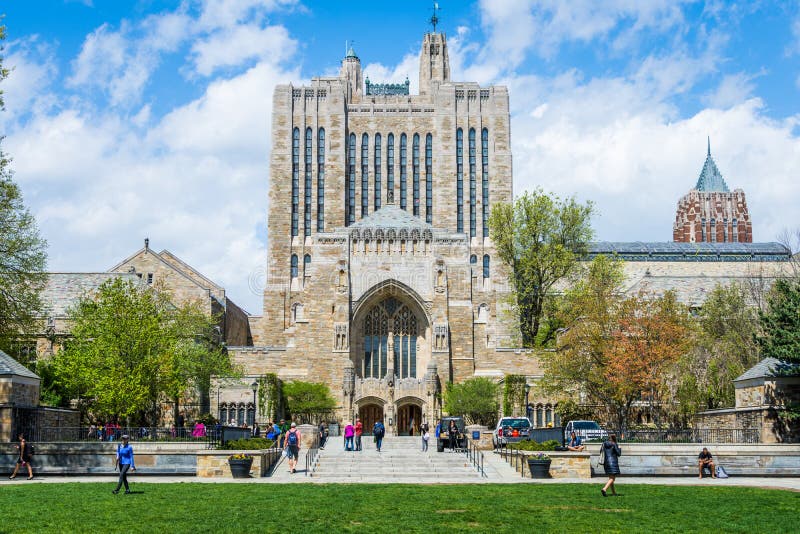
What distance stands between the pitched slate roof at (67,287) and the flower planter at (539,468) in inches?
1302

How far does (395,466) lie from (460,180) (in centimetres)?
4680

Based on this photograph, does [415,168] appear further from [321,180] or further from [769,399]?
[769,399]

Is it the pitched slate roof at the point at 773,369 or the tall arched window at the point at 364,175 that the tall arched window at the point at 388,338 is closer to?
the tall arched window at the point at 364,175

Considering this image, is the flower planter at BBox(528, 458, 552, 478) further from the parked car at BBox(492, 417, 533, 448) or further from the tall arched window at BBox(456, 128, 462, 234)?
the tall arched window at BBox(456, 128, 462, 234)

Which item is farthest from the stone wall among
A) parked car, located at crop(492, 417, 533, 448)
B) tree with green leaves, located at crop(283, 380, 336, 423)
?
tree with green leaves, located at crop(283, 380, 336, 423)

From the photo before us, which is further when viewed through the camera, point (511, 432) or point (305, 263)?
point (305, 263)

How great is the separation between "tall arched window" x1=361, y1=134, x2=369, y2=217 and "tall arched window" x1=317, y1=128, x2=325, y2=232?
3.19 meters

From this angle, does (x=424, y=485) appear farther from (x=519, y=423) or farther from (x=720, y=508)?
(x=519, y=423)

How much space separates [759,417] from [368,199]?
156 feet

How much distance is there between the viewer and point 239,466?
25891 mm

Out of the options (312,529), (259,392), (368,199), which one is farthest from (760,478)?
(368,199)

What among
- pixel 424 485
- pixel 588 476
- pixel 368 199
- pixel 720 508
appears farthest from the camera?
pixel 368 199

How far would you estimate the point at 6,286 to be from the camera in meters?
36.4

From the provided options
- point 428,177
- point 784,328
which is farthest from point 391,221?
point 784,328
